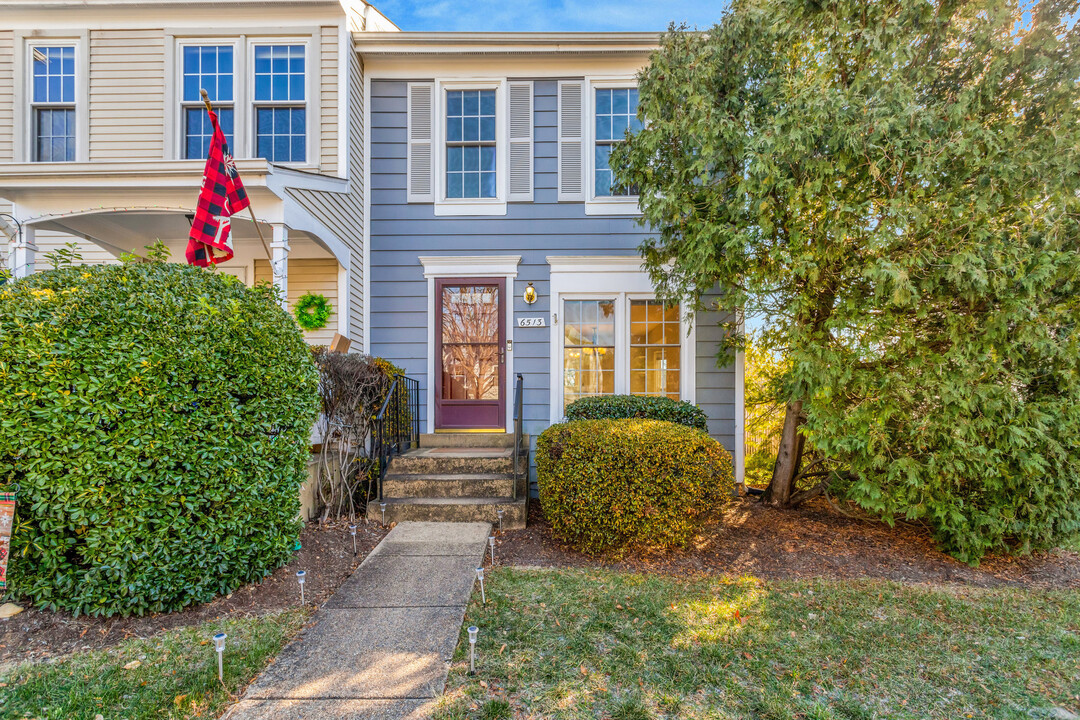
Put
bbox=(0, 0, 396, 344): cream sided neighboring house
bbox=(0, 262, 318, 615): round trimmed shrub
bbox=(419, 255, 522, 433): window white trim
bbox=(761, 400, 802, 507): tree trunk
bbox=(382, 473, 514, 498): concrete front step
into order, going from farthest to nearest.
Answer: bbox=(419, 255, 522, 433): window white trim < bbox=(0, 0, 396, 344): cream sided neighboring house < bbox=(761, 400, 802, 507): tree trunk < bbox=(382, 473, 514, 498): concrete front step < bbox=(0, 262, 318, 615): round trimmed shrub

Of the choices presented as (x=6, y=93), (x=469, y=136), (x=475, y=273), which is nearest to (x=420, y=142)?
(x=469, y=136)

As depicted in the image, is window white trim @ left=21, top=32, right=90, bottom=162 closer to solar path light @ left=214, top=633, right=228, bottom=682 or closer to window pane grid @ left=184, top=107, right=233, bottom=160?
window pane grid @ left=184, top=107, right=233, bottom=160

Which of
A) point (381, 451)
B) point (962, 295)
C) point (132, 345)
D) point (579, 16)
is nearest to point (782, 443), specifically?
point (962, 295)

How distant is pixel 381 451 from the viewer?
4.62 meters

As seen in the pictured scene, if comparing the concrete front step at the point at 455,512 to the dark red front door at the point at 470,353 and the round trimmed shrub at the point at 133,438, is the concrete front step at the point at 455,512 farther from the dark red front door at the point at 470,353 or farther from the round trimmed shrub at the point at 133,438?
the dark red front door at the point at 470,353

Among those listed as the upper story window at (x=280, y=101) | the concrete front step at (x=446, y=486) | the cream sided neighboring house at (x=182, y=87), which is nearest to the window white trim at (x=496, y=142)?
the cream sided neighboring house at (x=182, y=87)

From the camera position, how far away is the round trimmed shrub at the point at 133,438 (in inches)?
96.5

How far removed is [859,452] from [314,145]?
6008 mm

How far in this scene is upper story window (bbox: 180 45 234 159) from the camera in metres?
5.39

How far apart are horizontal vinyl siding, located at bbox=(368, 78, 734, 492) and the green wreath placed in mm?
548

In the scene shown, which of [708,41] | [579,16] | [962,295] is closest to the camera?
[962,295]

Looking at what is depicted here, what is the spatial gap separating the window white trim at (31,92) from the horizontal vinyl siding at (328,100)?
259cm

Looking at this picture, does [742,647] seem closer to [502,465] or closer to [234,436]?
[502,465]


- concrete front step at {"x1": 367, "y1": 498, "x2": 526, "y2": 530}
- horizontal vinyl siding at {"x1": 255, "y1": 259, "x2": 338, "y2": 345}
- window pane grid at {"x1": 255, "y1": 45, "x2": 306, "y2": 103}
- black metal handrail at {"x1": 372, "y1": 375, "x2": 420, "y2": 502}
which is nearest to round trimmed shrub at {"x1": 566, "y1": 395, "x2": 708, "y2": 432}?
concrete front step at {"x1": 367, "y1": 498, "x2": 526, "y2": 530}
